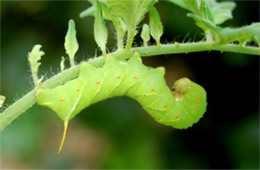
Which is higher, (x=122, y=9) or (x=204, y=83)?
(x=122, y=9)

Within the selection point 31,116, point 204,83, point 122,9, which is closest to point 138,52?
point 122,9

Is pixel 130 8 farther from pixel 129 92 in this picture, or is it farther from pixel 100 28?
pixel 129 92

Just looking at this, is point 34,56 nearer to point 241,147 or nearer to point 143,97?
point 143,97

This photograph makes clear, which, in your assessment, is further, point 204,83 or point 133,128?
point 204,83

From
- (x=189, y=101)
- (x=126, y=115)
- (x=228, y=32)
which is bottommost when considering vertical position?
(x=126, y=115)

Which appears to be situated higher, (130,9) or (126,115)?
(130,9)

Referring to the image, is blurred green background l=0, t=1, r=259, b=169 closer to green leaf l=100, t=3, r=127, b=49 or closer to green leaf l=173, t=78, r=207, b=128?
green leaf l=173, t=78, r=207, b=128

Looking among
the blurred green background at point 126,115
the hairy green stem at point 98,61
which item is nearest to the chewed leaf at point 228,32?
the hairy green stem at point 98,61

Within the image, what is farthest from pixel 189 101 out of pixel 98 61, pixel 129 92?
pixel 98 61
